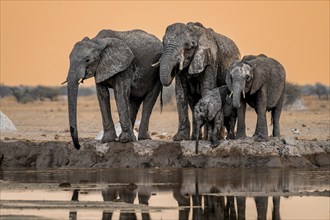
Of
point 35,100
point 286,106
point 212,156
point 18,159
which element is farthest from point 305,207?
point 35,100

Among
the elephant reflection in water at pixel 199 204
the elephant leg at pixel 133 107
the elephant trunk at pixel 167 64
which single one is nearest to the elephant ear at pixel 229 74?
the elephant trunk at pixel 167 64

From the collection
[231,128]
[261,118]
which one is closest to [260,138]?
[261,118]

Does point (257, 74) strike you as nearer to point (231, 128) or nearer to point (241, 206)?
point (231, 128)

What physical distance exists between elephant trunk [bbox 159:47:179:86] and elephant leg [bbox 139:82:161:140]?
1249mm

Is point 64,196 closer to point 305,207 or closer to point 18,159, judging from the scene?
point 305,207

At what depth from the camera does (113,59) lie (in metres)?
30.2

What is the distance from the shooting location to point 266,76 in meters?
30.8

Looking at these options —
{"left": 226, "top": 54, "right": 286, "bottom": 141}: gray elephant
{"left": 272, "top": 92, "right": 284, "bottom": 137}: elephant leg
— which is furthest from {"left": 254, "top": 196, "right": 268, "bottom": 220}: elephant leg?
{"left": 272, "top": 92, "right": 284, "bottom": 137}: elephant leg

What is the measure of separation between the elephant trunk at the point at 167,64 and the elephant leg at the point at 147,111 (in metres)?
1.25

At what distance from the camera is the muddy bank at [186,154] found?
29.9m

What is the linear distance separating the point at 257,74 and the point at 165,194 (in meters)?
7.82

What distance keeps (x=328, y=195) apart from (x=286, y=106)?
1659 inches

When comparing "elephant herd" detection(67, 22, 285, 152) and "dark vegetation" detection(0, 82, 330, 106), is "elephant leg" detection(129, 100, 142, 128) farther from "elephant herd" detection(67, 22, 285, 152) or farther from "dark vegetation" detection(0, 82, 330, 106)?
"dark vegetation" detection(0, 82, 330, 106)

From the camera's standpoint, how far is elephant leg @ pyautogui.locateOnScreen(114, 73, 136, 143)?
30.4 m
